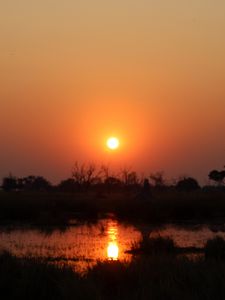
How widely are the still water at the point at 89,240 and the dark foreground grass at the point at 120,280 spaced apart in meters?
4.36

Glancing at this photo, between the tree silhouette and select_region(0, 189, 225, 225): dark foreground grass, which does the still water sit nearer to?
select_region(0, 189, 225, 225): dark foreground grass

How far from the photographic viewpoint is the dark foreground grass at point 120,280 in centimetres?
1017

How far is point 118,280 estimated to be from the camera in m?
11.4

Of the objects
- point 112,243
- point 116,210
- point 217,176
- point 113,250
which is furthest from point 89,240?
point 217,176

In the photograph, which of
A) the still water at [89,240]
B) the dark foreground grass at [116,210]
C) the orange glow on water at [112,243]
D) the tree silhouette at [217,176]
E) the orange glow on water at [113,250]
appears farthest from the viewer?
the tree silhouette at [217,176]

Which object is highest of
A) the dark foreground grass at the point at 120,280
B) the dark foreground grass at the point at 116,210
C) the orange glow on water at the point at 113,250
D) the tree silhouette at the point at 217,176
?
the tree silhouette at the point at 217,176

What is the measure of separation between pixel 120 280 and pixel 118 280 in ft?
0.15

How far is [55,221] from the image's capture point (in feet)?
106

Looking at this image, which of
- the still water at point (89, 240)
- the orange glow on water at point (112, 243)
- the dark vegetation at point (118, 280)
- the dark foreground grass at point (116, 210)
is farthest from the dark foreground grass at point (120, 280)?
the dark foreground grass at point (116, 210)

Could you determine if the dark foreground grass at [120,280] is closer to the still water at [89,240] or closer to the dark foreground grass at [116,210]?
the still water at [89,240]

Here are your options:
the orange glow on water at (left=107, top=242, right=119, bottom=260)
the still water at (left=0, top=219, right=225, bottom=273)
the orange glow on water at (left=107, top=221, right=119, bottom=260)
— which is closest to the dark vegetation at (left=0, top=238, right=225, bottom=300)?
the orange glow on water at (left=107, top=221, right=119, bottom=260)

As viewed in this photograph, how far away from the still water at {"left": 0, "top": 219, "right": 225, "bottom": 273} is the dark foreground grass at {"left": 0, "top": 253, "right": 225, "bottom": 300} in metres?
4.36

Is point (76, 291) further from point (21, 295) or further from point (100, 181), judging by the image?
point (100, 181)

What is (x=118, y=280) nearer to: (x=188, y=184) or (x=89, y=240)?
(x=89, y=240)
